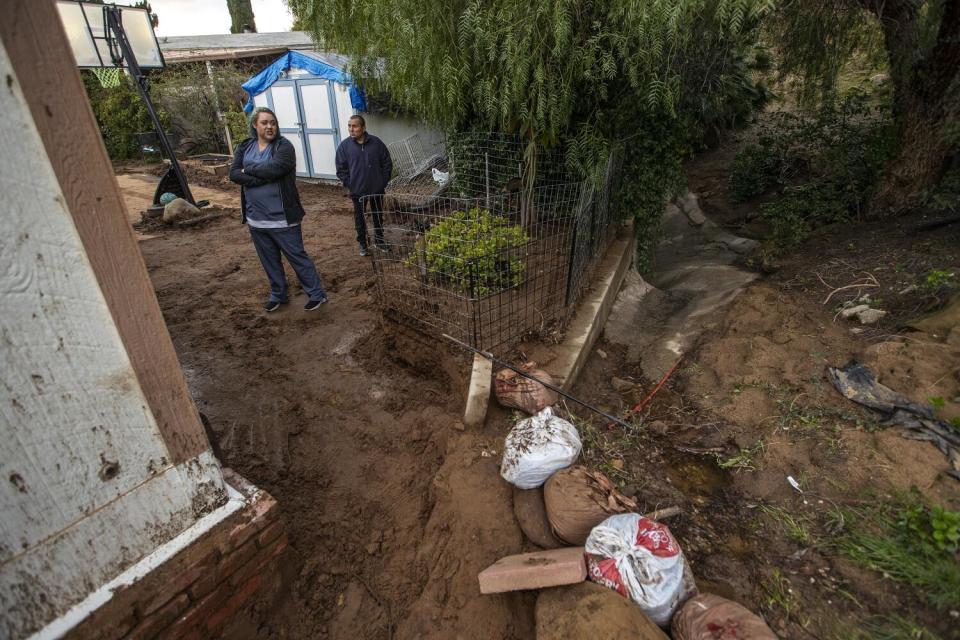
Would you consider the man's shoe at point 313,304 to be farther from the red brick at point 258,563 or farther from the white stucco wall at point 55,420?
the white stucco wall at point 55,420

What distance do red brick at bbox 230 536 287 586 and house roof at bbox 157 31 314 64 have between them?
13.8 meters

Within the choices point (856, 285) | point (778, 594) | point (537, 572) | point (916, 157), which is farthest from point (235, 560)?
point (916, 157)

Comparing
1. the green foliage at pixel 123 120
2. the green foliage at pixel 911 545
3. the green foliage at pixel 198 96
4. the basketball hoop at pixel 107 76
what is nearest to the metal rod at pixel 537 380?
the green foliage at pixel 911 545

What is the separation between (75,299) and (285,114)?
12.1 m

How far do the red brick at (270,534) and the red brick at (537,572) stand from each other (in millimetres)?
962

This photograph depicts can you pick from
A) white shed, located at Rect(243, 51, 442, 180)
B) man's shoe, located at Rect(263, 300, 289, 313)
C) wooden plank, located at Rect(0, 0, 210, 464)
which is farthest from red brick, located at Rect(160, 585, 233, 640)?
white shed, located at Rect(243, 51, 442, 180)

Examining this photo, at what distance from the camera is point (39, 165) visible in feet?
4.05

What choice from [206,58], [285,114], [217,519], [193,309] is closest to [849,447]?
[217,519]

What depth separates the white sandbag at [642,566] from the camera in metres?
1.88

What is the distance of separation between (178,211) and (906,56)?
1084cm

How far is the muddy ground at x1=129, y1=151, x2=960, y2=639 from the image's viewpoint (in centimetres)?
217

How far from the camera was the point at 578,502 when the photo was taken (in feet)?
7.50

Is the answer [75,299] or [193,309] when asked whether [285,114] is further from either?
[75,299]

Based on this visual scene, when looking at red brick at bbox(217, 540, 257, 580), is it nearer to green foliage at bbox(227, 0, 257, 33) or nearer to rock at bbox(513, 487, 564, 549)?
rock at bbox(513, 487, 564, 549)
